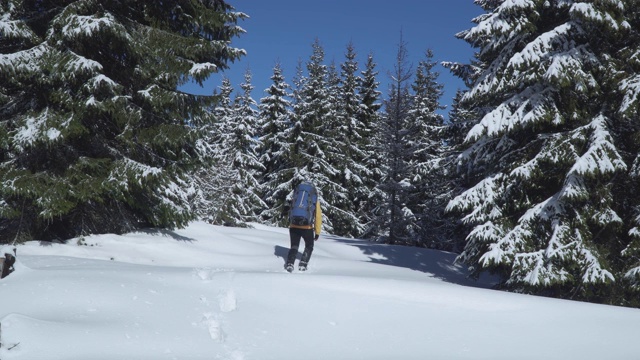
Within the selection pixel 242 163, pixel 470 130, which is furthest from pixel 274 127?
pixel 470 130

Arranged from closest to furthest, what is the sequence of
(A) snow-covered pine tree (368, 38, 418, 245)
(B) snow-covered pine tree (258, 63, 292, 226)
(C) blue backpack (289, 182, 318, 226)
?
(C) blue backpack (289, 182, 318, 226), (A) snow-covered pine tree (368, 38, 418, 245), (B) snow-covered pine tree (258, 63, 292, 226)

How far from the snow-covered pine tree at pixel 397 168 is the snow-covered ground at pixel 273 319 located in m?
15.7

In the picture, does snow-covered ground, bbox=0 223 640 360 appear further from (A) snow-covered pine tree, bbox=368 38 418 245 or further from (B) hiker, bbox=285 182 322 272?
(A) snow-covered pine tree, bbox=368 38 418 245

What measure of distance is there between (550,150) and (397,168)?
14239 mm

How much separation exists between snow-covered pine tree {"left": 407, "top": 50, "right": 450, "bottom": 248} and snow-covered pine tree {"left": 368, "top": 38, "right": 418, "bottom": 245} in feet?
1.56

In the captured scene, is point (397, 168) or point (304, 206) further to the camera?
point (397, 168)

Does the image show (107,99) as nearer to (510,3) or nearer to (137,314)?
(137,314)

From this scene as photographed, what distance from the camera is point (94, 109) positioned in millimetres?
8125

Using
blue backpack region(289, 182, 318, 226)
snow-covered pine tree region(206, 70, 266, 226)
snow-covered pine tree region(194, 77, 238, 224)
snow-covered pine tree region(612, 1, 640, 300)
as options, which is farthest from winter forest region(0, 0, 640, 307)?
snow-covered pine tree region(206, 70, 266, 226)

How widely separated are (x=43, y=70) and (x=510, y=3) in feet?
29.6

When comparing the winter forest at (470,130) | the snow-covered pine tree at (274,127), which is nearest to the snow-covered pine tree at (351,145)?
the snow-covered pine tree at (274,127)

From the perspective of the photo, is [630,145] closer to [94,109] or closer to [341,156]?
[94,109]

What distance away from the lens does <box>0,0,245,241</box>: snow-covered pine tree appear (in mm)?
7707

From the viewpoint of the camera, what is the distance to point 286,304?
599 cm
